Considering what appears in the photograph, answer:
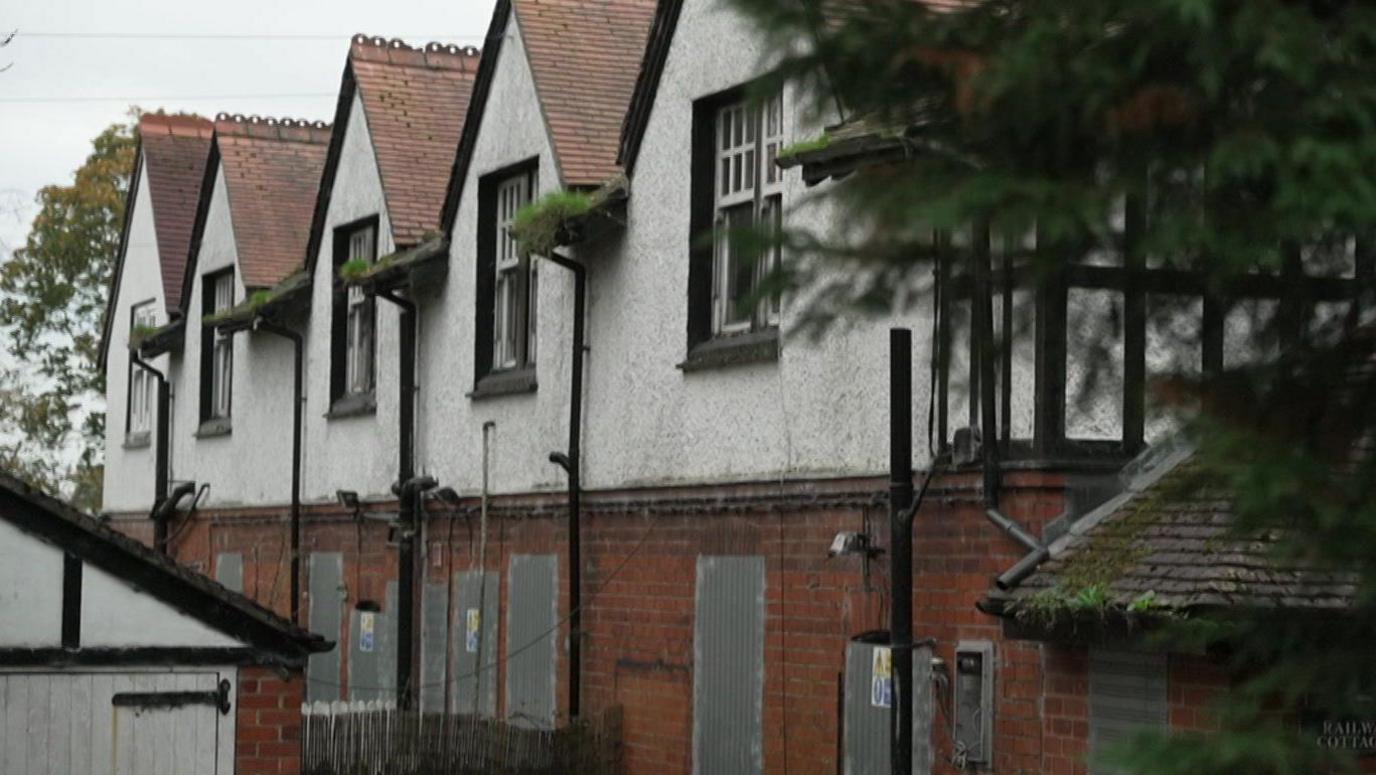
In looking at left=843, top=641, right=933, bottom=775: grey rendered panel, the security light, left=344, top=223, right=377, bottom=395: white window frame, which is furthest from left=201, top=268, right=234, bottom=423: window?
left=843, top=641, right=933, bottom=775: grey rendered panel

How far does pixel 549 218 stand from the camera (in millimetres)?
18109

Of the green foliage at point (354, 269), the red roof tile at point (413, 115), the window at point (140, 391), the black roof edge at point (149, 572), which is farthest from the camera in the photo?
the window at point (140, 391)

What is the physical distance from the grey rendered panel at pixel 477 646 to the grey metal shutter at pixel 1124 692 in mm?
8625

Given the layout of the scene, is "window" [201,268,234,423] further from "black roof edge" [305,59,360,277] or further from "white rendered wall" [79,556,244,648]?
"white rendered wall" [79,556,244,648]

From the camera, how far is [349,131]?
25375mm

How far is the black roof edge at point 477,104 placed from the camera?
2114 centimetres

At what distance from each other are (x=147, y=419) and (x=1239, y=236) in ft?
98.9

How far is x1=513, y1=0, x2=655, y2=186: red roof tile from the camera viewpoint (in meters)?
19.2

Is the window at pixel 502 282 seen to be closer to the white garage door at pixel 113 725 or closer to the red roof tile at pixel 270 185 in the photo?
the red roof tile at pixel 270 185

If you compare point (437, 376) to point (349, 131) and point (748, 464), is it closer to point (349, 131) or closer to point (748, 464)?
point (349, 131)

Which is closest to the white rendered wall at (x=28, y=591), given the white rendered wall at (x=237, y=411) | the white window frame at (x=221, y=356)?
the white rendered wall at (x=237, y=411)

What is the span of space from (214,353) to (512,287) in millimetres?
10295

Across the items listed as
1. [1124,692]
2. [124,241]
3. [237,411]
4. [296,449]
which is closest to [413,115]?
[296,449]

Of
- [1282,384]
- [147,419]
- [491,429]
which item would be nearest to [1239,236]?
[1282,384]
